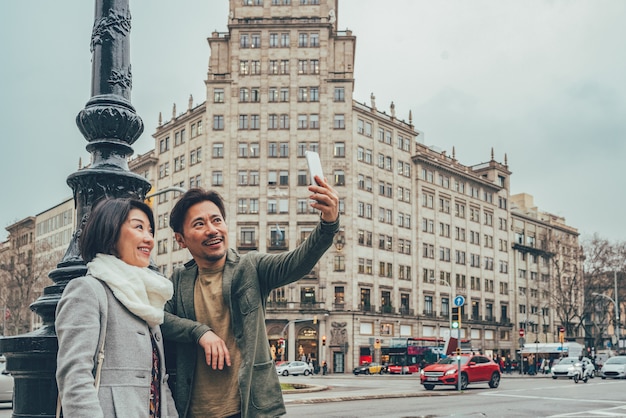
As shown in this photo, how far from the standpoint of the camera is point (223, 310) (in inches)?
141

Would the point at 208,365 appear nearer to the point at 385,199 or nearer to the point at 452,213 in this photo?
the point at 385,199

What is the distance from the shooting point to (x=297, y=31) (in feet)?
234

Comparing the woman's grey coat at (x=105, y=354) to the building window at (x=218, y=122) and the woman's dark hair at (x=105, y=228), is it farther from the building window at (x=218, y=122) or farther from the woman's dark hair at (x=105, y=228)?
the building window at (x=218, y=122)

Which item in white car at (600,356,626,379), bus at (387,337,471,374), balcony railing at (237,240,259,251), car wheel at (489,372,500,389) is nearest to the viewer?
car wheel at (489,372,500,389)

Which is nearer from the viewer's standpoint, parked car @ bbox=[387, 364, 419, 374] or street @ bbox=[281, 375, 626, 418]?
street @ bbox=[281, 375, 626, 418]

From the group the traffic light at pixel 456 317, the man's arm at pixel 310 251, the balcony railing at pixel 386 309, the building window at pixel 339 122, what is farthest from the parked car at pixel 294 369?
the man's arm at pixel 310 251

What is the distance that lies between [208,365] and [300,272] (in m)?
0.65

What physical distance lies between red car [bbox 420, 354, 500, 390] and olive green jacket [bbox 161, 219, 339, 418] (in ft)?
80.7

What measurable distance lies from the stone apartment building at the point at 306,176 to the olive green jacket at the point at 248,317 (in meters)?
59.5

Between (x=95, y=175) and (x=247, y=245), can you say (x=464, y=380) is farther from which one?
(x=247, y=245)

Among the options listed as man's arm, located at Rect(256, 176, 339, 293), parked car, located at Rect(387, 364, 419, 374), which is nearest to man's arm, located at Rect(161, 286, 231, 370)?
man's arm, located at Rect(256, 176, 339, 293)

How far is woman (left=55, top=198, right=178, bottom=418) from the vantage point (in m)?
2.82

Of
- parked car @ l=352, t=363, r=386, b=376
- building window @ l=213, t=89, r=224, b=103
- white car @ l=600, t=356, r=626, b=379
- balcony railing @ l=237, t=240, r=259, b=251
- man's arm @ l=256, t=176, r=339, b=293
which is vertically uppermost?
building window @ l=213, t=89, r=224, b=103

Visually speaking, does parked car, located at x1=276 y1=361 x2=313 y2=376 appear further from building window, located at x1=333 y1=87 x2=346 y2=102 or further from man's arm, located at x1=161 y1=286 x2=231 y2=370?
man's arm, located at x1=161 y1=286 x2=231 y2=370
